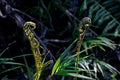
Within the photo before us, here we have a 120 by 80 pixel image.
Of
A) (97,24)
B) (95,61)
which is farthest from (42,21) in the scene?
(95,61)

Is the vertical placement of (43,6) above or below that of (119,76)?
above

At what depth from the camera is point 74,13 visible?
2.35 meters

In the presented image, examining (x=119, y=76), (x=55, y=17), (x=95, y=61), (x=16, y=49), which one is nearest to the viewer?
(x=95, y=61)

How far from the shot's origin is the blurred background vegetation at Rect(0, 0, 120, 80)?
211 centimetres

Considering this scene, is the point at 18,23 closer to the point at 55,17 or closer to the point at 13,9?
the point at 13,9

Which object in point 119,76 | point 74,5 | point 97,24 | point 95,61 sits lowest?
point 119,76

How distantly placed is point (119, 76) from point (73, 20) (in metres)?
0.49

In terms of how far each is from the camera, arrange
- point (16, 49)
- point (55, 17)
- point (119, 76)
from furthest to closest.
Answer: point (55, 17), point (16, 49), point (119, 76)

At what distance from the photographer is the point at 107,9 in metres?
2.34

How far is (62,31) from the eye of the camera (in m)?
2.33

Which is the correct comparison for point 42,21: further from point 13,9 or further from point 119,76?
point 119,76

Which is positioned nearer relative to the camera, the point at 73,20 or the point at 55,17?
the point at 73,20

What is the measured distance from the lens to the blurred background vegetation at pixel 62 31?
211 centimetres

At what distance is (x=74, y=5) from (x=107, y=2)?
0.24 m
